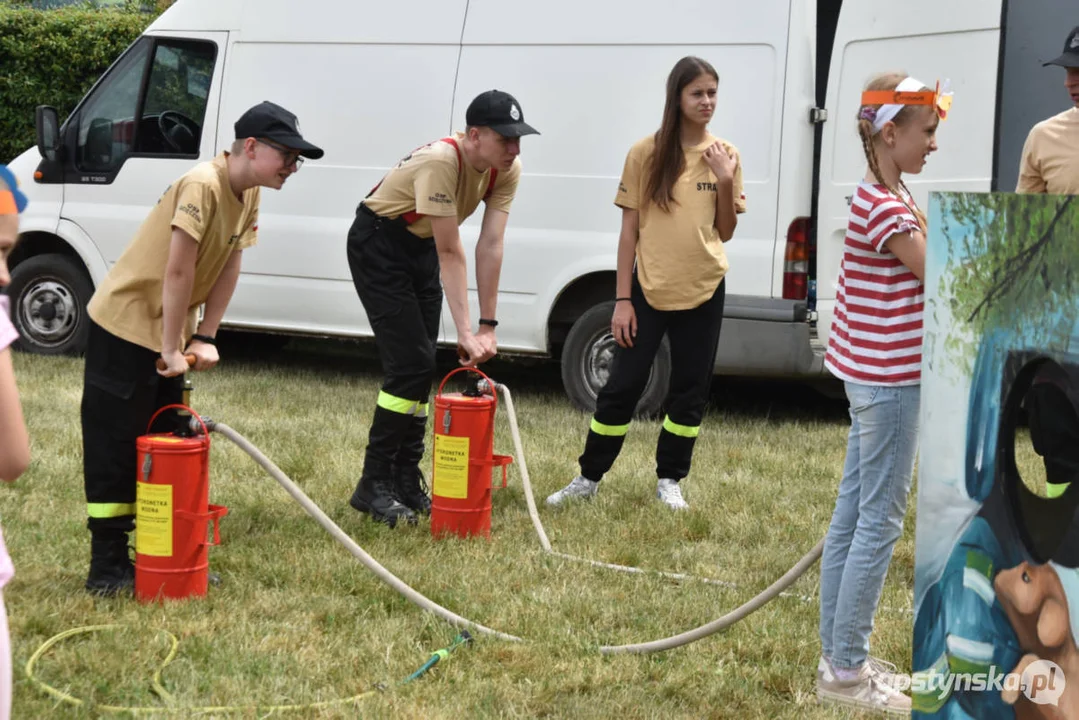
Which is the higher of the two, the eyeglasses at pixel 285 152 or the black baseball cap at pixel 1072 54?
the black baseball cap at pixel 1072 54

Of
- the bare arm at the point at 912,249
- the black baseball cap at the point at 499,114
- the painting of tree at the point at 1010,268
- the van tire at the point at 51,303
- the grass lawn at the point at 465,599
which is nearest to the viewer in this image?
the painting of tree at the point at 1010,268

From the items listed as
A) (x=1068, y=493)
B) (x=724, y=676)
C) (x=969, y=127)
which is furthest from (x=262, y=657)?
(x=969, y=127)

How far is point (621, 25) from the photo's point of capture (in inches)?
314

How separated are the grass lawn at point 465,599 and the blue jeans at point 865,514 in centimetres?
25

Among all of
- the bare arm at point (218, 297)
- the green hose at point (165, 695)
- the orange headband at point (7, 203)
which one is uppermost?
the orange headband at point (7, 203)

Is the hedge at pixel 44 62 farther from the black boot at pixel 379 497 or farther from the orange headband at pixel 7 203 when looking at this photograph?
the orange headband at pixel 7 203

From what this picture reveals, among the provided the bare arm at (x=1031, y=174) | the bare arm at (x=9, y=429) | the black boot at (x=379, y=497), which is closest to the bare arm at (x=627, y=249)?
the black boot at (x=379, y=497)

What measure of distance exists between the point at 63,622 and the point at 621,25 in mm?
5157

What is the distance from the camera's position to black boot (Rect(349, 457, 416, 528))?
17.7 ft

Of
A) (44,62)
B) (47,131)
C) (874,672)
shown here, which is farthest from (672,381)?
(44,62)

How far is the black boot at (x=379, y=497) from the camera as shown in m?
5.39

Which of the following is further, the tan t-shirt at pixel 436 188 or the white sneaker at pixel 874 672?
the tan t-shirt at pixel 436 188

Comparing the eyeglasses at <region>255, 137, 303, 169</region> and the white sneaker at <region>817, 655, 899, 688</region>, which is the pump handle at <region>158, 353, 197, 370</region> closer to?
the eyeglasses at <region>255, 137, 303, 169</region>

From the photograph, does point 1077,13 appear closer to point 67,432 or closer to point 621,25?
point 621,25
